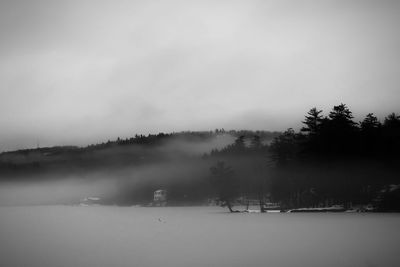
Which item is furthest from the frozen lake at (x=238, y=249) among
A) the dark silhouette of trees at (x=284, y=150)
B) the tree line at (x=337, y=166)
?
the dark silhouette of trees at (x=284, y=150)

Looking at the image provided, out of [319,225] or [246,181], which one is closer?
[319,225]

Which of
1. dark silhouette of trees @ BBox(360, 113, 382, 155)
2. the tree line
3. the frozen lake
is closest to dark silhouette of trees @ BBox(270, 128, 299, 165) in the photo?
the tree line

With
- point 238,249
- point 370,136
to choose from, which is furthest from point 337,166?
point 238,249

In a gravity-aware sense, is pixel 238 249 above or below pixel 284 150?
below

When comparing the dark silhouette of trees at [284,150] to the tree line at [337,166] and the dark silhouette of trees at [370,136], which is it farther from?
the dark silhouette of trees at [370,136]

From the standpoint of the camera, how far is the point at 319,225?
62188 mm

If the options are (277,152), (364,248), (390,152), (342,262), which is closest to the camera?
(342,262)

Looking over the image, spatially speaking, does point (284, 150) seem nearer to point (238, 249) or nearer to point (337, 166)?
point (337, 166)

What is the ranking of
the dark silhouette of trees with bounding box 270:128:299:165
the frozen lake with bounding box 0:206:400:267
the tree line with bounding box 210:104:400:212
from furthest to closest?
the dark silhouette of trees with bounding box 270:128:299:165 < the tree line with bounding box 210:104:400:212 < the frozen lake with bounding box 0:206:400:267

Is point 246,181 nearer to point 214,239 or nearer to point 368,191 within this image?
point 368,191

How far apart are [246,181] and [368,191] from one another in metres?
63.1

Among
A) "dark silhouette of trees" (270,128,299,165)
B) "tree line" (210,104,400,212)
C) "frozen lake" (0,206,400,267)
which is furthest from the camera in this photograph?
"dark silhouette of trees" (270,128,299,165)

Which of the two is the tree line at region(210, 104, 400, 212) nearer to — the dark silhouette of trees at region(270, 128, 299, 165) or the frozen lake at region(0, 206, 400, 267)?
the dark silhouette of trees at region(270, 128, 299, 165)

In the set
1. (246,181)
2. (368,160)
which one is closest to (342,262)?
(368,160)
